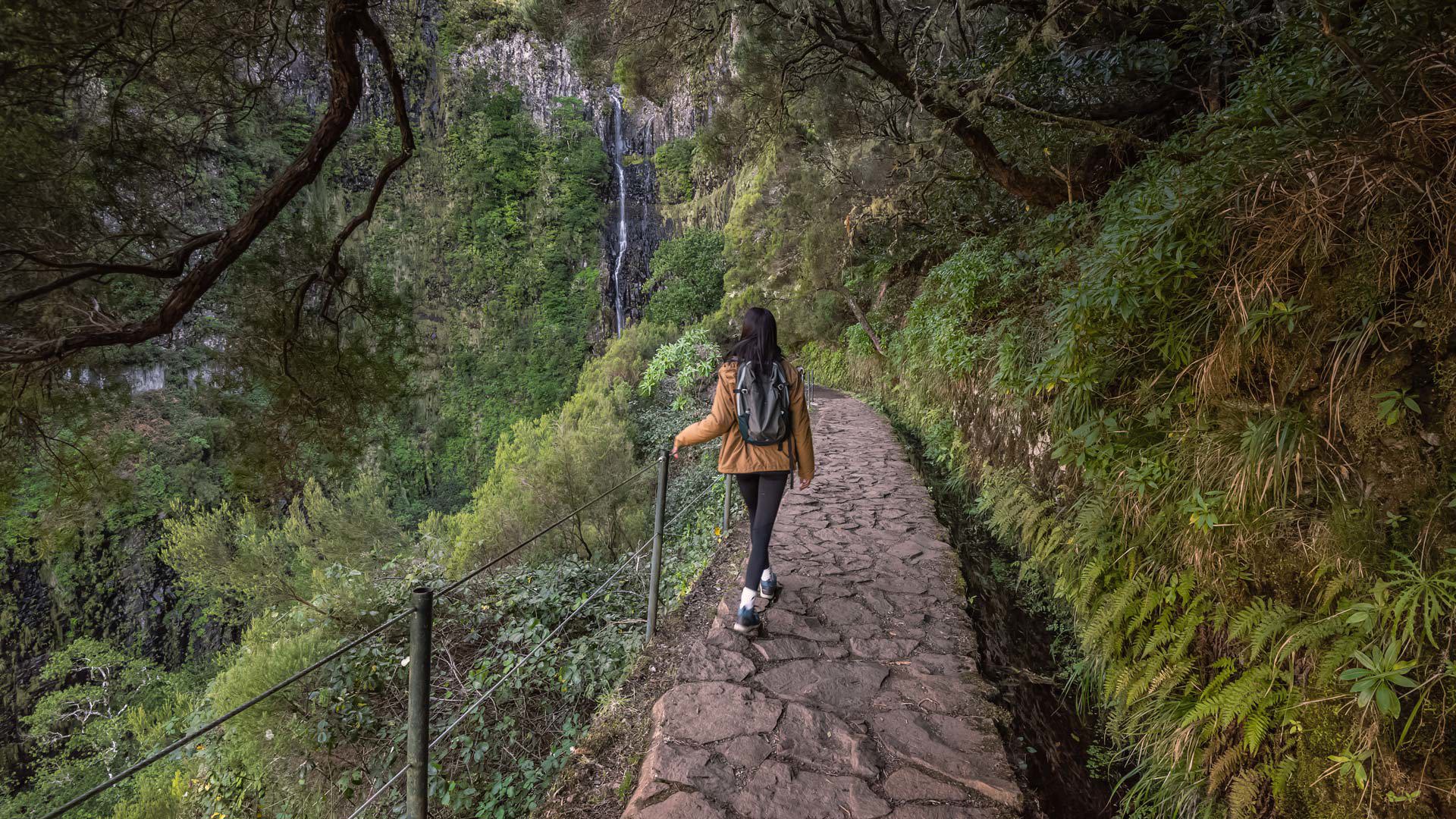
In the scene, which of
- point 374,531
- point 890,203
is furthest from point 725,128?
point 374,531

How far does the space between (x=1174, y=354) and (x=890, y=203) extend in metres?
8.53

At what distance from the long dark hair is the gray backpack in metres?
0.04

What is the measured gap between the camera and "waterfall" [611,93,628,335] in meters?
28.0

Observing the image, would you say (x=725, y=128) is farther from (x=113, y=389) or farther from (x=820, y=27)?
(x=113, y=389)

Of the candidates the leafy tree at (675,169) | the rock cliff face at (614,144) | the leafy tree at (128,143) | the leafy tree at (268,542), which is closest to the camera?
the leafy tree at (128,143)

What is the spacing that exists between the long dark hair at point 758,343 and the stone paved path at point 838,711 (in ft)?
4.93

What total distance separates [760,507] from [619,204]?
2775 cm

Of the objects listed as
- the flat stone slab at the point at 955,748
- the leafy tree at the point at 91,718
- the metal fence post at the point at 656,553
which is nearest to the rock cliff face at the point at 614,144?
the leafy tree at the point at 91,718

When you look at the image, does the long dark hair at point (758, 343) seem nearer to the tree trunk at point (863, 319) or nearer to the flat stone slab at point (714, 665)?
the flat stone slab at point (714, 665)

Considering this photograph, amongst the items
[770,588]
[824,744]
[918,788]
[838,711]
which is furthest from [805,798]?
[770,588]

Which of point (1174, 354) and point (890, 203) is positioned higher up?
point (890, 203)

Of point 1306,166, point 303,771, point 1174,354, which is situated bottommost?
point 303,771

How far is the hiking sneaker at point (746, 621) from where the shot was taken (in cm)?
319

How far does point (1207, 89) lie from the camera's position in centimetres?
428
